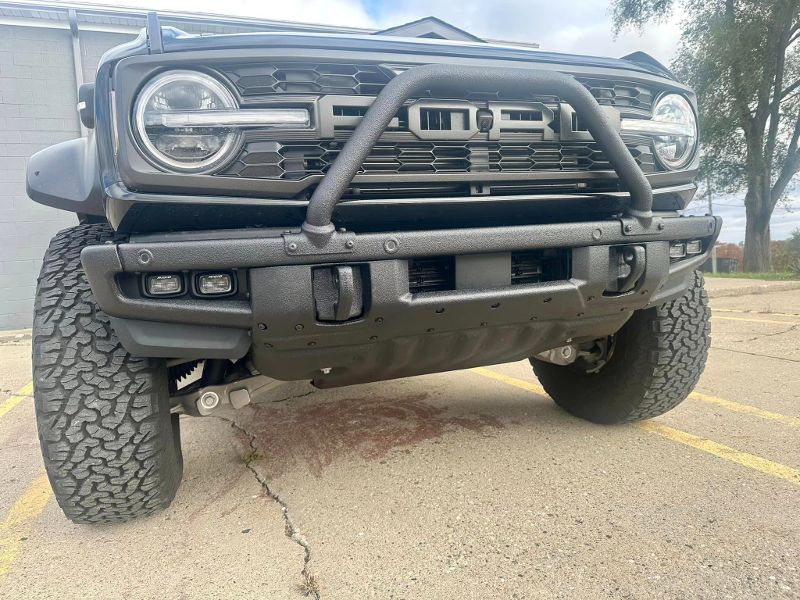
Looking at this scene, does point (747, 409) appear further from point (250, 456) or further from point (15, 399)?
point (15, 399)

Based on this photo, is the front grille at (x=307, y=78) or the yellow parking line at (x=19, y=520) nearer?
the front grille at (x=307, y=78)

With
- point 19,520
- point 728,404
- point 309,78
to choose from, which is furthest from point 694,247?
point 19,520

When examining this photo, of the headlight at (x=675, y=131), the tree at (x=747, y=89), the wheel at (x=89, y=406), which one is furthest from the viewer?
the tree at (x=747, y=89)

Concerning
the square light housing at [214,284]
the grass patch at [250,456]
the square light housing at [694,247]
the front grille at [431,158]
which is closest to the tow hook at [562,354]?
the square light housing at [694,247]

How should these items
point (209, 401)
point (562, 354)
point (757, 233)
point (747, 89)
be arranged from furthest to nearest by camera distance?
point (757, 233) → point (747, 89) → point (562, 354) → point (209, 401)

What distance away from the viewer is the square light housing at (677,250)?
6.74 ft

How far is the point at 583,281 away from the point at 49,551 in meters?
2.09

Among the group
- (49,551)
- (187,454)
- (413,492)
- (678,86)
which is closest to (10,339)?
(187,454)

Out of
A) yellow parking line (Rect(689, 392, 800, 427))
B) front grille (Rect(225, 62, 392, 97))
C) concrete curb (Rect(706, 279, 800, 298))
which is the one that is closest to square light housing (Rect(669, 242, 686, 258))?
front grille (Rect(225, 62, 392, 97))

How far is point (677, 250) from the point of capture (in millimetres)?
2074

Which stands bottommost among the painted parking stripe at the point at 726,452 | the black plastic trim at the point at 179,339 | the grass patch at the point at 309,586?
the grass patch at the point at 309,586

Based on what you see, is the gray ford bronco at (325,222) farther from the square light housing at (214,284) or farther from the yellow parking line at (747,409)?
the yellow parking line at (747,409)

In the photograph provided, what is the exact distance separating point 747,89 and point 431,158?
16.1m

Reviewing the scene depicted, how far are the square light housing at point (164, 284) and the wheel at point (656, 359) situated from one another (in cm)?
196
